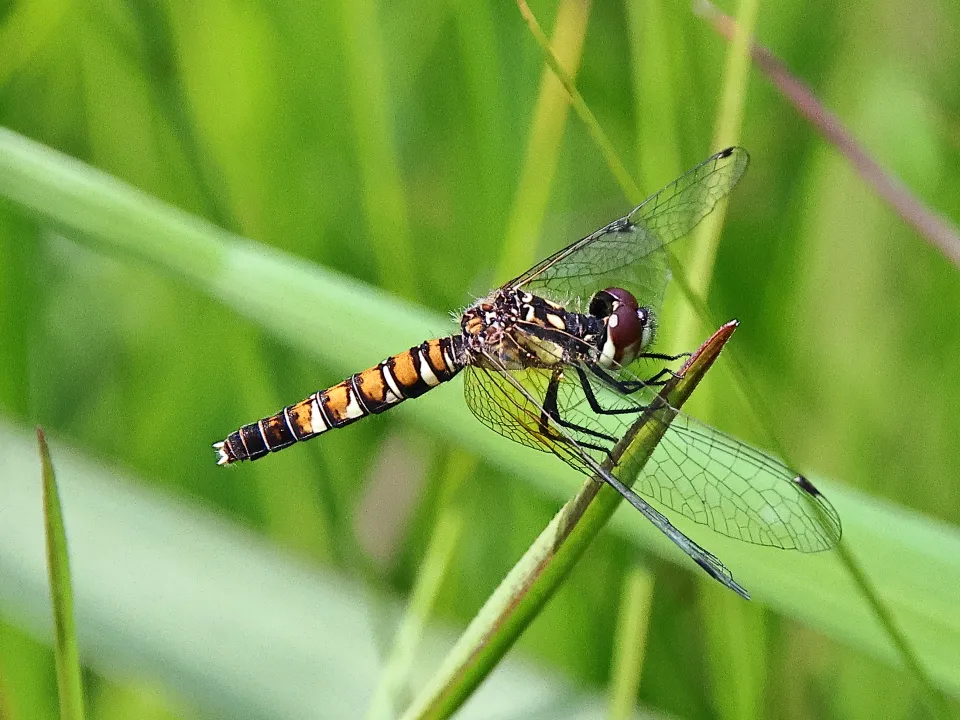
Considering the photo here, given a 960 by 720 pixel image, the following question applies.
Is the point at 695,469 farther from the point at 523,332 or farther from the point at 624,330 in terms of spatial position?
the point at 523,332

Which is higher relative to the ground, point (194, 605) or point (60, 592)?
point (194, 605)

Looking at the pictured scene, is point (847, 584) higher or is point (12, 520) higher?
point (12, 520)

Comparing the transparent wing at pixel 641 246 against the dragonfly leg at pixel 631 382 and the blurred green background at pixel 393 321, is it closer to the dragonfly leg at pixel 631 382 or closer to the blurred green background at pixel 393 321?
the blurred green background at pixel 393 321

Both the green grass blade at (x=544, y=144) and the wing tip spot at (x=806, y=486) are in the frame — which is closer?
the wing tip spot at (x=806, y=486)

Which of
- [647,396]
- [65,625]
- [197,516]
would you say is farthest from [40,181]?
[647,396]

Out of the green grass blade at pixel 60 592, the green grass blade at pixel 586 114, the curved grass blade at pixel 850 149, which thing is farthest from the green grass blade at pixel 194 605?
the curved grass blade at pixel 850 149

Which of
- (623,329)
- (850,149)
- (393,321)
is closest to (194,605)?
(393,321)

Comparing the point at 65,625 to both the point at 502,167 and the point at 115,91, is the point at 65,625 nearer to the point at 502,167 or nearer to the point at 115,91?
the point at 502,167
